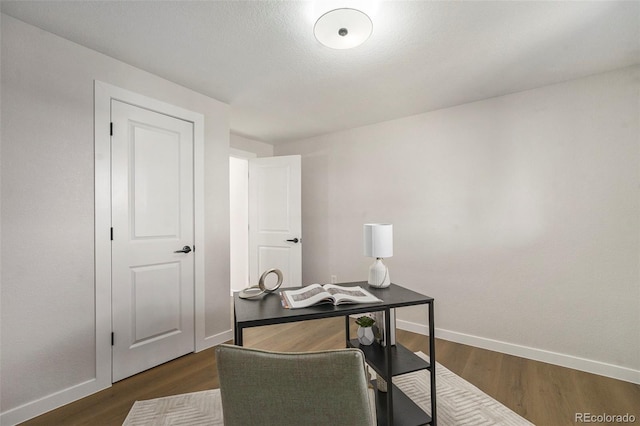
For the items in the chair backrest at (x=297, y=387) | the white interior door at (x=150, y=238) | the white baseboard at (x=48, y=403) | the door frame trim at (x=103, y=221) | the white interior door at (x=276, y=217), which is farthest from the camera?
the white interior door at (x=276, y=217)

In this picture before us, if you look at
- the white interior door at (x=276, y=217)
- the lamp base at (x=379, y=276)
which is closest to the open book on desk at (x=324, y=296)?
the lamp base at (x=379, y=276)

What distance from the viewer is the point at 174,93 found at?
7.93ft

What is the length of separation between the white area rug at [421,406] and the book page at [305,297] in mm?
889

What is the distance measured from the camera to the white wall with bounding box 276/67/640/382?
84.1 inches

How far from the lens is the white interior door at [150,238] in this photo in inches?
82.1

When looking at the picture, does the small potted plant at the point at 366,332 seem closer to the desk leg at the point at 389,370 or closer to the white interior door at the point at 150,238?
the desk leg at the point at 389,370

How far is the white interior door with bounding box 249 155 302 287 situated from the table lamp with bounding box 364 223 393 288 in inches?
76.7

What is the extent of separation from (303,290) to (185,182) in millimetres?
1527

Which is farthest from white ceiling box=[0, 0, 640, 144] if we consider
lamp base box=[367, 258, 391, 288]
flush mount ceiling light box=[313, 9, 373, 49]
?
lamp base box=[367, 258, 391, 288]

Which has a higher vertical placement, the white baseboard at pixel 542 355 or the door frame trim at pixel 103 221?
the door frame trim at pixel 103 221

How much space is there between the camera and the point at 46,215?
68.7 inches

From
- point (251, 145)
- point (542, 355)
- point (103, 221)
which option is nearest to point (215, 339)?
point (103, 221)

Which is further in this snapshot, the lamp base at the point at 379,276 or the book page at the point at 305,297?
the lamp base at the point at 379,276

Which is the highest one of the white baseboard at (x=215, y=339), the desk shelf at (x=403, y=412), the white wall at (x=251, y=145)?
the white wall at (x=251, y=145)
